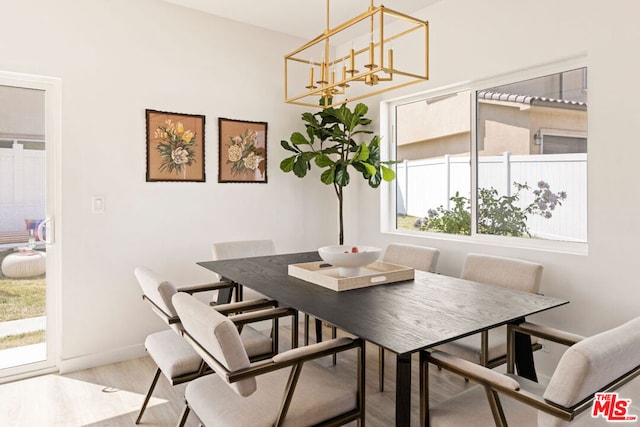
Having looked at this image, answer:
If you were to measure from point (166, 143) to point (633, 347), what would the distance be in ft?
10.3

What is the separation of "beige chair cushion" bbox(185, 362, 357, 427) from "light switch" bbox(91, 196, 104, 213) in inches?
73.3

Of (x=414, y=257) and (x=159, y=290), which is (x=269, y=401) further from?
(x=414, y=257)

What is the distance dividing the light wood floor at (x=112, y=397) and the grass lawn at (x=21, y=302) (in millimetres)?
279

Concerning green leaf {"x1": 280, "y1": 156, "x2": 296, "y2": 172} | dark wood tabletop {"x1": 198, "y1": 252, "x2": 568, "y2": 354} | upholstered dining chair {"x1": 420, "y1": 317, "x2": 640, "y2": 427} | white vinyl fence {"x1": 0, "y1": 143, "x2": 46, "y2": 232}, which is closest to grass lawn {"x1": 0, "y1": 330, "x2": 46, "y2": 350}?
white vinyl fence {"x1": 0, "y1": 143, "x2": 46, "y2": 232}

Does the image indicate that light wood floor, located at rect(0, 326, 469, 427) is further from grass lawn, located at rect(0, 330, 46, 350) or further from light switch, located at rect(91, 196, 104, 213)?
light switch, located at rect(91, 196, 104, 213)

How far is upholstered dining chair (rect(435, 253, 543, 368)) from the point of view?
2.20m

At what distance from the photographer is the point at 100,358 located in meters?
3.12

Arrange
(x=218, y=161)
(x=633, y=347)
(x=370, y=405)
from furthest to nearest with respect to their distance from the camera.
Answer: (x=218, y=161)
(x=370, y=405)
(x=633, y=347)

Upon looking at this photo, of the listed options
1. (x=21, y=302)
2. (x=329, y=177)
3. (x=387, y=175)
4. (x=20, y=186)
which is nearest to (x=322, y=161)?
(x=329, y=177)

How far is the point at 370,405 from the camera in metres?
2.54

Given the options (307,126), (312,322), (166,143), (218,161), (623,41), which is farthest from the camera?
(312,322)

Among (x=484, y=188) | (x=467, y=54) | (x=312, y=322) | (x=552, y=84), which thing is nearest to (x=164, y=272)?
(x=312, y=322)

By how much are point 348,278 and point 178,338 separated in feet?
3.15

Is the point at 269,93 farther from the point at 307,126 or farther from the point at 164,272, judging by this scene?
the point at 164,272
